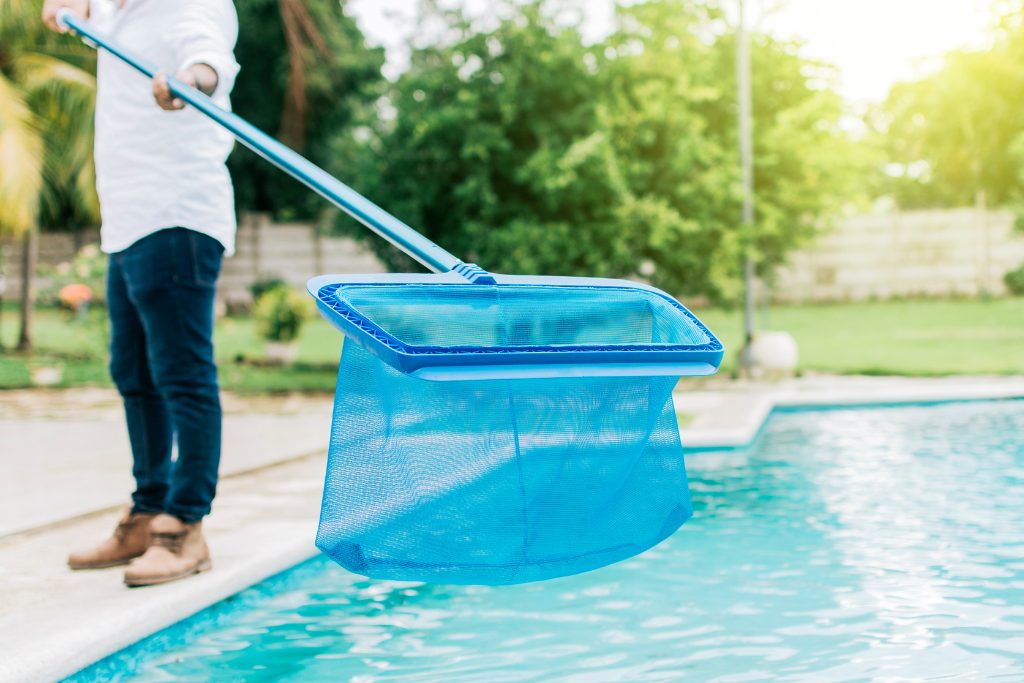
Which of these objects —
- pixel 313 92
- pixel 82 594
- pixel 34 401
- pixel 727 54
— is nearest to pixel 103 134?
pixel 82 594

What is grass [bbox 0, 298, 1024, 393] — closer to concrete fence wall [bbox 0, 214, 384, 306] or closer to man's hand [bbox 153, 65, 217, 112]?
concrete fence wall [bbox 0, 214, 384, 306]

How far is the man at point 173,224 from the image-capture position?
9.77 ft

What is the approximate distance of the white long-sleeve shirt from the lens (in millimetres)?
2988

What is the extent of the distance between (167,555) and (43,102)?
1151cm

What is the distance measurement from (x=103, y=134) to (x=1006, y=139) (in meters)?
24.0

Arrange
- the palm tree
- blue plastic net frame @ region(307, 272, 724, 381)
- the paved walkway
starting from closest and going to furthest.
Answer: blue plastic net frame @ region(307, 272, 724, 381) → the paved walkway → the palm tree

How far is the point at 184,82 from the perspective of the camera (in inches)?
113

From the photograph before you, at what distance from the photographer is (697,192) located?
11.2 metres

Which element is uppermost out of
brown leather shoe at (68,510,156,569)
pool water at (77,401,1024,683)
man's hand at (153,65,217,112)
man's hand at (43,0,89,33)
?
man's hand at (43,0,89,33)

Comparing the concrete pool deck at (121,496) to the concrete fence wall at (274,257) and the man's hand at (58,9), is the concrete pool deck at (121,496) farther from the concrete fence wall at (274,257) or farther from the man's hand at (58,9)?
the concrete fence wall at (274,257)

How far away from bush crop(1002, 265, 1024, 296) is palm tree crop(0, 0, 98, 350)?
13.9 meters

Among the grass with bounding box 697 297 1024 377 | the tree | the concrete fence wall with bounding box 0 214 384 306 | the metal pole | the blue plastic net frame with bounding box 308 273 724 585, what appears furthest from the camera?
the tree

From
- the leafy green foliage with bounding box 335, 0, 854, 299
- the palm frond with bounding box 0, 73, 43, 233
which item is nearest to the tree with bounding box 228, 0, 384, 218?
the palm frond with bounding box 0, 73, 43, 233

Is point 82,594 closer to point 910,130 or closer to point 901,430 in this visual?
point 901,430
